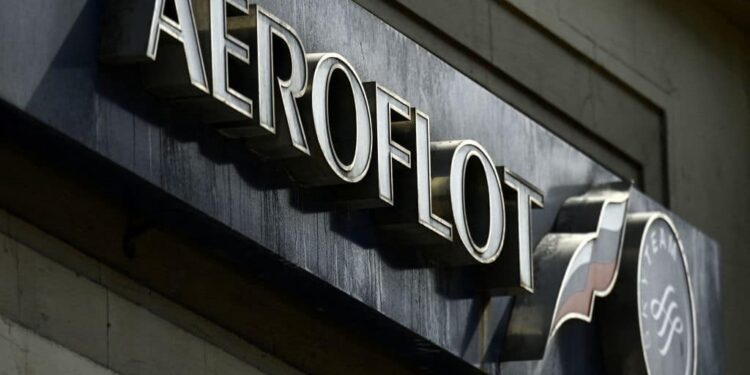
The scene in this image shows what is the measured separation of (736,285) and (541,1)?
2588 mm

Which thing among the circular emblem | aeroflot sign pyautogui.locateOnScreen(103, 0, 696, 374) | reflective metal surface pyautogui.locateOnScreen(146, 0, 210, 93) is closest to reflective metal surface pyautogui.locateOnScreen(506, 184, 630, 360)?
aeroflot sign pyautogui.locateOnScreen(103, 0, 696, 374)

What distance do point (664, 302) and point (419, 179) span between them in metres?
2.44

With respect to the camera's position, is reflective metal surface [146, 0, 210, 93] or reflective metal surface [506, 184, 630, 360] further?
reflective metal surface [506, 184, 630, 360]

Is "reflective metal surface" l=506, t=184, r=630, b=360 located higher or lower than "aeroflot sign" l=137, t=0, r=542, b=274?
lower

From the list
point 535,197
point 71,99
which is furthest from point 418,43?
point 71,99

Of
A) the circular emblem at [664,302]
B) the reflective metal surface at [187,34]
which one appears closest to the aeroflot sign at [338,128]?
the reflective metal surface at [187,34]

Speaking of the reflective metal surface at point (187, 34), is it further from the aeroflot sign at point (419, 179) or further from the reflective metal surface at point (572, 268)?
the reflective metal surface at point (572, 268)

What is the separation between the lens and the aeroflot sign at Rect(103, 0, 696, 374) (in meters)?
6.96

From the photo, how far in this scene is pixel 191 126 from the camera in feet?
23.1

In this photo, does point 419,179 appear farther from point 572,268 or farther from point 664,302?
point 664,302

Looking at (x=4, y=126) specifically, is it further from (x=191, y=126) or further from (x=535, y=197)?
(x=535, y=197)

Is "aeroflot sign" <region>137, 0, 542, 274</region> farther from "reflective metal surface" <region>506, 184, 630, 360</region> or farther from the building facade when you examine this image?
"reflective metal surface" <region>506, 184, 630, 360</region>

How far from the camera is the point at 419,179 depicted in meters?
8.13

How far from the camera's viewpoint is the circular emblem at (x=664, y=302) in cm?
989
